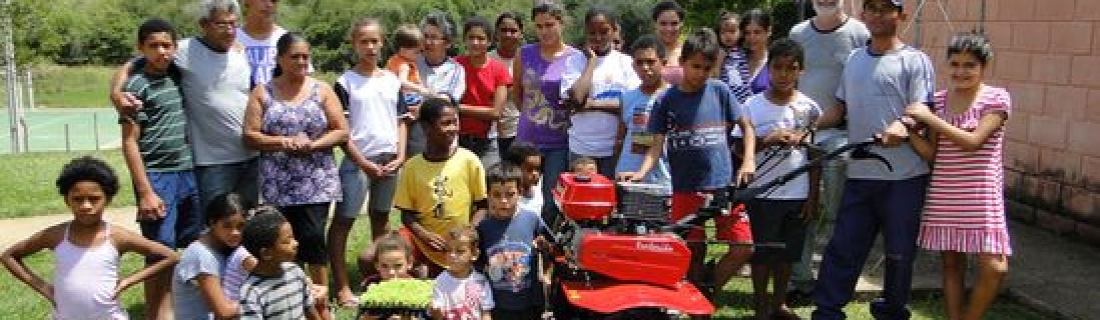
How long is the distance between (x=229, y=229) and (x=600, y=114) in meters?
2.26

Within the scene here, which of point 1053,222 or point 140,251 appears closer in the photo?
point 140,251

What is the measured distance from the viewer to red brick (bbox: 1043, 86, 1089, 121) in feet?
23.9

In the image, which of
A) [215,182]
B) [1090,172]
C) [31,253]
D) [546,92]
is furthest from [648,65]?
[1090,172]

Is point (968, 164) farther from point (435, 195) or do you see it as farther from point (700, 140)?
point (435, 195)

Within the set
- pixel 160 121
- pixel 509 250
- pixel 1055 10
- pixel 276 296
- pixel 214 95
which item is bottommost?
pixel 276 296

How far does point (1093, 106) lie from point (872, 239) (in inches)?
133

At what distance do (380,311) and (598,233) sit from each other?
2.92ft

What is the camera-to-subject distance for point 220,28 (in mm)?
4688

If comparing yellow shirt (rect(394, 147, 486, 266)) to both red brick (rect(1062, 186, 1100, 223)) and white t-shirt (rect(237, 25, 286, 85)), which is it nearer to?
white t-shirt (rect(237, 25, 286, 85))

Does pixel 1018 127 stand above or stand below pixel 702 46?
below

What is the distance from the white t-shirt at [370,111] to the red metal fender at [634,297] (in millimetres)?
1594

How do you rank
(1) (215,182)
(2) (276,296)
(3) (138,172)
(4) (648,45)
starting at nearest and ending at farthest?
(2) (276,296) → (3) (138,172) → (1) (215,182) → (4) (648,45)

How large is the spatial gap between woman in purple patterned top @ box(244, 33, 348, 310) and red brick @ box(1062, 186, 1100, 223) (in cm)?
530

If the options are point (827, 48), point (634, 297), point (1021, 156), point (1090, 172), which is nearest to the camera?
point (634, 297)
